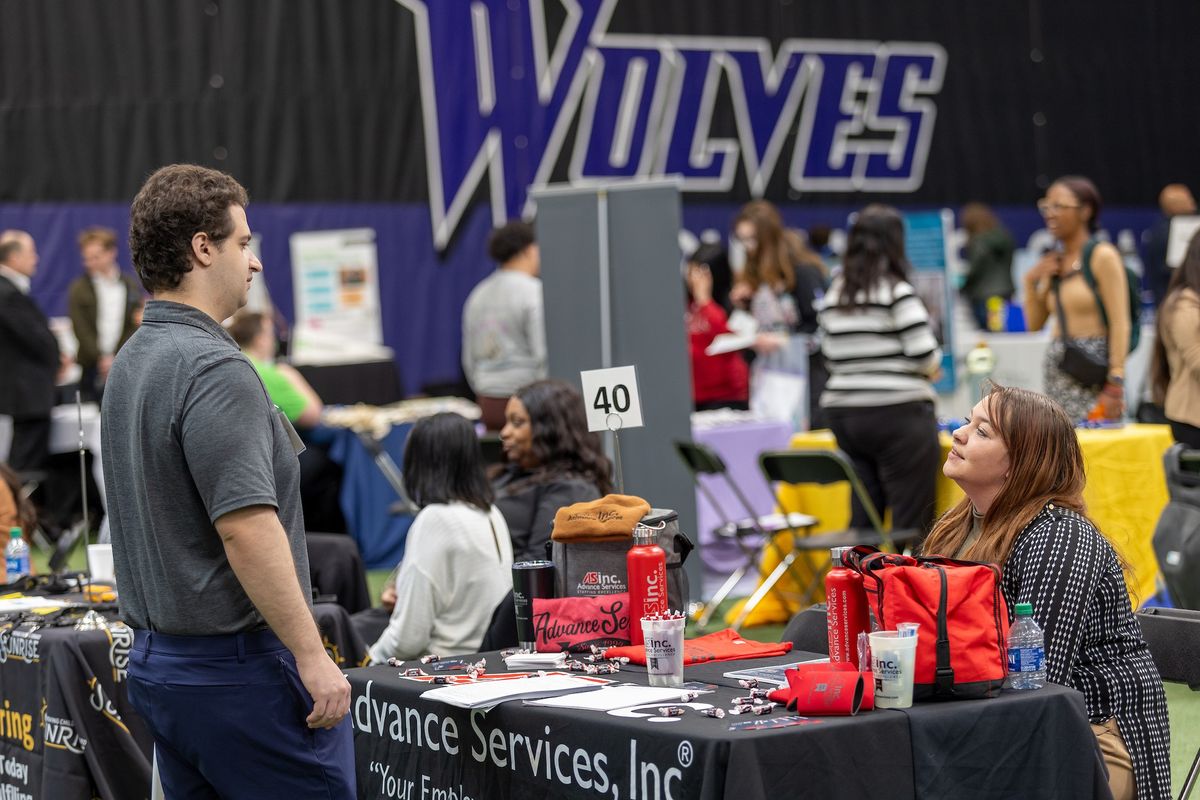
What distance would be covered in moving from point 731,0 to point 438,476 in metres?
9.47

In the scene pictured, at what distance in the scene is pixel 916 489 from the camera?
19.3 ft

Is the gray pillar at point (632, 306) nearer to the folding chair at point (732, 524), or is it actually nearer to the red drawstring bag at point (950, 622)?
the folding chair at point (732, 524)

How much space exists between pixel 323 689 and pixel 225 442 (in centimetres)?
38

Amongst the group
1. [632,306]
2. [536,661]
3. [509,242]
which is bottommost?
[536,661]

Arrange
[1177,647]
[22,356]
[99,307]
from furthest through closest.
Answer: [99,307] < [22,356] < [1177,647]

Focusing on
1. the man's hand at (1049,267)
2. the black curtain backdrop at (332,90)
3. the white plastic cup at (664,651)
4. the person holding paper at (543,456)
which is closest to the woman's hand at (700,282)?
the man's hand at (1049,267)

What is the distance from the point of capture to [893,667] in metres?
2.45

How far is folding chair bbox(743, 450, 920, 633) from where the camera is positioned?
18.8ft

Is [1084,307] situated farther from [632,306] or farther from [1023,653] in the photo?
[1023,653]

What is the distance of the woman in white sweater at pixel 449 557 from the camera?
3.93 metres

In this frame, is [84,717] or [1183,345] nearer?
[84,717]

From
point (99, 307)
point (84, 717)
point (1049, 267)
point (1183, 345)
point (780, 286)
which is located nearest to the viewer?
point (84, 717)

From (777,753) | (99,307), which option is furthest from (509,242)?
(777,753)

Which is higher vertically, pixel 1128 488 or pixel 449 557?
pixel 449 557
